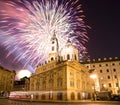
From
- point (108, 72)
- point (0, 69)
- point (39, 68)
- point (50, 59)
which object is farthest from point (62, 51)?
point (0, 69)

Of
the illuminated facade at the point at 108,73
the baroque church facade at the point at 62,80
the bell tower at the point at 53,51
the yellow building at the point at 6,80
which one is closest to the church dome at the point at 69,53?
the baroque church facade at the point at 62,80

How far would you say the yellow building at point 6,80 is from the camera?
85.1m

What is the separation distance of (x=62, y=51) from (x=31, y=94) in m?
23.7

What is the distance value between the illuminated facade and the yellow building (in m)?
52.3

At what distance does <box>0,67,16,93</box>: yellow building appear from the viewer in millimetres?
85144

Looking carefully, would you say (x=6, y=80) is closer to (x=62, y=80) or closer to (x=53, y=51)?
(x=53, y=51)

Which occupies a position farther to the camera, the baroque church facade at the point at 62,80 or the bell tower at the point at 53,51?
the bell tower at the point at 53,51

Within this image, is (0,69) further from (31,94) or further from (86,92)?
(86,92)

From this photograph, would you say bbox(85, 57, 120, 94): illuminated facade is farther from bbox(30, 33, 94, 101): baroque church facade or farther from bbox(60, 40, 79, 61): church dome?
bbox(60, 40, 79, 61): church dome

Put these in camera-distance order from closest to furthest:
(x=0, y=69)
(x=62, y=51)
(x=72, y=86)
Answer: (x=72, y=86) → (x=62, y=51) → (x=0, y=69)

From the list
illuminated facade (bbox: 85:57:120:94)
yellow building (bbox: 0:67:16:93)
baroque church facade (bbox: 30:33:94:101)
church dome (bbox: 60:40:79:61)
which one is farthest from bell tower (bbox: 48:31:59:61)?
yellow building (bbox: 0:67:16:93)

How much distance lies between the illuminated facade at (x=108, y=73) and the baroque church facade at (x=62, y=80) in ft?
32.1

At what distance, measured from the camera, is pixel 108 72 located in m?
72.2

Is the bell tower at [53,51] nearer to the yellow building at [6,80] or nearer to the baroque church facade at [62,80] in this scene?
the baroque church facade at [62,80]
